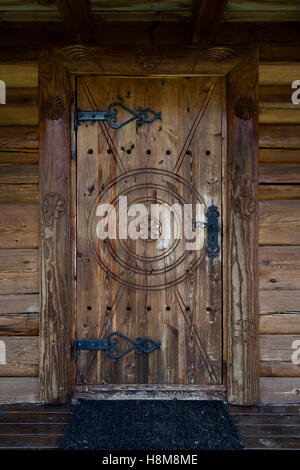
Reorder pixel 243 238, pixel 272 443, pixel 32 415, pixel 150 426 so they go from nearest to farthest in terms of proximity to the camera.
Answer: pixel 272 443
pixel 150 426
pixel 32 415
pixel 243 238

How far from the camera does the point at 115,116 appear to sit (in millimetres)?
1946

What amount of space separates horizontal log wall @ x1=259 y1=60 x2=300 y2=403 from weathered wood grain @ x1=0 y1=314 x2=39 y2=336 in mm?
1335

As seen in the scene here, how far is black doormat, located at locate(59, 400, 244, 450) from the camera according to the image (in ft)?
4.98

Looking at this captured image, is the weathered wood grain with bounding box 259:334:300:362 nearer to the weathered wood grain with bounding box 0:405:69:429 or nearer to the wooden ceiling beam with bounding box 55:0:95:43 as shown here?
the weathered wood grain with bounding box 0:405:69:429

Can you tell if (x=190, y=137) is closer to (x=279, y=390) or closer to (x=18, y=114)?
(x=18, y=114)

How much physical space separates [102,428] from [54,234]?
106cm

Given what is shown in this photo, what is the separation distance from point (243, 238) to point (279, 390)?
2.98 ft

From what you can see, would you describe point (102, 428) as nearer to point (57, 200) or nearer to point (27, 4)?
point (57, 200)

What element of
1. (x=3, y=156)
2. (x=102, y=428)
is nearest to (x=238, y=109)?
(x=3, y=156)

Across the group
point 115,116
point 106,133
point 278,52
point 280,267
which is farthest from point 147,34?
point 280,267

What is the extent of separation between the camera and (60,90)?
1867 mm

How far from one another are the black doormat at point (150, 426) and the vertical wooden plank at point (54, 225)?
0.24m

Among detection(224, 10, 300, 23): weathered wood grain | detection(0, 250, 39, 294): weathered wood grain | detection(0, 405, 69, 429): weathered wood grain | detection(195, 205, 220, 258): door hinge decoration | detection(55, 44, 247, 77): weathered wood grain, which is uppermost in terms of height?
detection(224, 10, 300, 23): weathered wood grain

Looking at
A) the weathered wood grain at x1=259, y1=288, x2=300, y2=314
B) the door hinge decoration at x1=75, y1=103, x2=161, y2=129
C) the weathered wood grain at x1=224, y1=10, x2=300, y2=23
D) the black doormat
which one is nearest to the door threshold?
the black doormat
